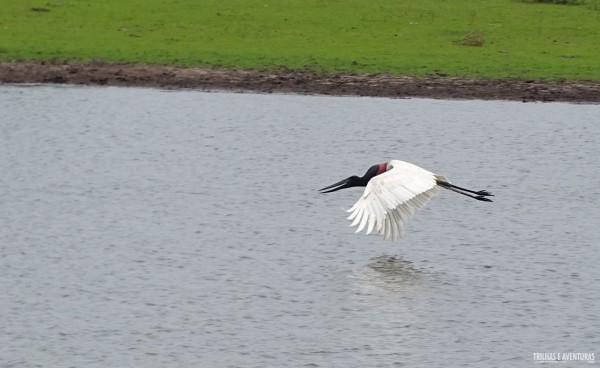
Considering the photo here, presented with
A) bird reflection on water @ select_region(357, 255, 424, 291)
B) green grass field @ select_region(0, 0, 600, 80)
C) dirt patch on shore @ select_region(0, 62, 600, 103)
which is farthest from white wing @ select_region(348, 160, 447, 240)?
green grass field @ select_region(0, 0, 600, 80)

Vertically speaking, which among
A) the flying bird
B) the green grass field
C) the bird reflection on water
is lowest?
the bird reflection on water

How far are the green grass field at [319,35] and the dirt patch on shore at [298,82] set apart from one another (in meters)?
0.32

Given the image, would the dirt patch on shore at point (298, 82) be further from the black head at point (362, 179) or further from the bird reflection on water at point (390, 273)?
the bird reflection on water at point (390, 273)

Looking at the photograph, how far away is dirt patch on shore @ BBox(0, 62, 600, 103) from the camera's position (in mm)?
22750

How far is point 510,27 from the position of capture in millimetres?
26625

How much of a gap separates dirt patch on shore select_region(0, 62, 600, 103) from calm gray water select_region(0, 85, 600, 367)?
3.73ft

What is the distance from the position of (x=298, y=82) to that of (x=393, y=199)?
1048cm

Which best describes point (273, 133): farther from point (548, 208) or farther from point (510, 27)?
point (510, 27)

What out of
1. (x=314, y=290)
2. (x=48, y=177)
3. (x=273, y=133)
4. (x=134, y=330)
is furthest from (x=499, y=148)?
(x=134, y=330)

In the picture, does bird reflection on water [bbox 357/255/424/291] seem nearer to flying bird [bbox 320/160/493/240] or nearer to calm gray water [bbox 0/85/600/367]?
calm gray water [bbox 0/85/600/367]

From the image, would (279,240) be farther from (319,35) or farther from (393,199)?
(319,35)

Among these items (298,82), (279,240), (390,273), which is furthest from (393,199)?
(298,82)

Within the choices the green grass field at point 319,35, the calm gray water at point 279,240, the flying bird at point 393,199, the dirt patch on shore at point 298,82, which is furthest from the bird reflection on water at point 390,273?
the green grass field at point 319,35

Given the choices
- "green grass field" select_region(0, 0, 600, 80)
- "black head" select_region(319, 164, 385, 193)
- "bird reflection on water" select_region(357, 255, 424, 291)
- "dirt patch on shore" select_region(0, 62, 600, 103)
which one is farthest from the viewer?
"green grass field" select_region(0, 0, 600, 80)
